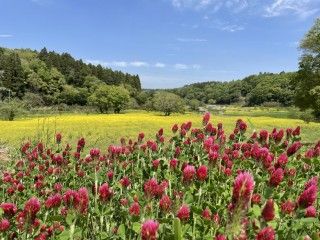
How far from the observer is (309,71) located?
128 ft

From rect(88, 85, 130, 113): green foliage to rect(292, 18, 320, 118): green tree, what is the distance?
169 ft

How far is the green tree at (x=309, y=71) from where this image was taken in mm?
37812

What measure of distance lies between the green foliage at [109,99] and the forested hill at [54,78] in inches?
857

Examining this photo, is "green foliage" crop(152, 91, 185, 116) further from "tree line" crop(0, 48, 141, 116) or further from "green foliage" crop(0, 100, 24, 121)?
"green foliage" crop(0, 100, 24, 121)

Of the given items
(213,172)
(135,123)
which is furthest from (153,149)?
(135,123)

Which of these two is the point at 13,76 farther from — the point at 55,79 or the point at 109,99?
the point at 109,99

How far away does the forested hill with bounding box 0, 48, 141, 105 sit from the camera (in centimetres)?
11994

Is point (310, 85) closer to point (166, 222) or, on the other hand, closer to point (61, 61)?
point (166, 222)

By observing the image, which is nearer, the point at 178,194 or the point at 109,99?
the point at 178,194

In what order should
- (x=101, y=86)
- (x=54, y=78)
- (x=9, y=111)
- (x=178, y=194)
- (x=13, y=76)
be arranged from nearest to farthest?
1. (x=178, y=194)
2. (x=9, y=111)
3. (x=101, y=86)
4. (x=13, y=76)
5. (x=54, y=78)

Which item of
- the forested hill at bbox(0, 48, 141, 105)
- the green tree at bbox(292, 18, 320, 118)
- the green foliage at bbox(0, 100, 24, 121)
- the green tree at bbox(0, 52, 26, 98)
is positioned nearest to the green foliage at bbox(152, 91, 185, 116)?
the green foliage at bbox(0, 100, 24, 121)

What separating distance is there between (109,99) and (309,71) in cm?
5312

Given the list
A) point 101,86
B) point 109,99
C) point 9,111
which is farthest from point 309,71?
point 101,86

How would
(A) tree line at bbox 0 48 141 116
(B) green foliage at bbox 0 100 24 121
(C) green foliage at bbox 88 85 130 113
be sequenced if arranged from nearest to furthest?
(B) green foliage at bbox 0 100 24 121 < (C) green foliage at bbox 88 85 130 113 < (A) tree line at bbox 0 48 141 116
